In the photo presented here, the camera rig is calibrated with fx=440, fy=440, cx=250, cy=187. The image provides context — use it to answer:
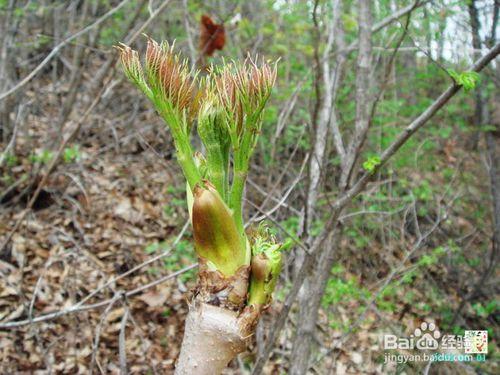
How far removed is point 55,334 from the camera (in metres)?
3.29

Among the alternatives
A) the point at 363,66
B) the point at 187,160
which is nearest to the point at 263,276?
the point at 187,160

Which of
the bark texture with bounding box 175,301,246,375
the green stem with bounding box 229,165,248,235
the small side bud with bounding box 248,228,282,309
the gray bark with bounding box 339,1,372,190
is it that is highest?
the gray bark with bounding box 339,1,372,190

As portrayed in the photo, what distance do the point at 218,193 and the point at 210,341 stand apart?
0.28 m

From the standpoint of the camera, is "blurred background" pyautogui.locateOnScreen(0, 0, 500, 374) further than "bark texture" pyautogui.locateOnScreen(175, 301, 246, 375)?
Yes

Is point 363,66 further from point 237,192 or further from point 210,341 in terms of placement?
point 210,341

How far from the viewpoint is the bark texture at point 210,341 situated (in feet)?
2.71

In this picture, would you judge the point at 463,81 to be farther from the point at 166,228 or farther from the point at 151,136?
the point at 151,136

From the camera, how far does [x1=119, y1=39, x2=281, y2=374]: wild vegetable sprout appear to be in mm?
835

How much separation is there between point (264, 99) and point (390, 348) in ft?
6.41

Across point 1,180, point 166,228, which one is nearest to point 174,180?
point 166,228

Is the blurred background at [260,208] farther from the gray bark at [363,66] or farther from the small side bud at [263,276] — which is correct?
the small side bud at [263,276]

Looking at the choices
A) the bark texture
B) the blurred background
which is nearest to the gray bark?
the blurred background

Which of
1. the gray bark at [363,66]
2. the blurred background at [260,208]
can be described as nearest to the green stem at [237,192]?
the blurred background at [260,208]

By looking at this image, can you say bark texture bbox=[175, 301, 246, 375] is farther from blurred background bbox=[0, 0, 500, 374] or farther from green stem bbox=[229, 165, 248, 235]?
blurred background bbox=[0, 0, 500, 374]
